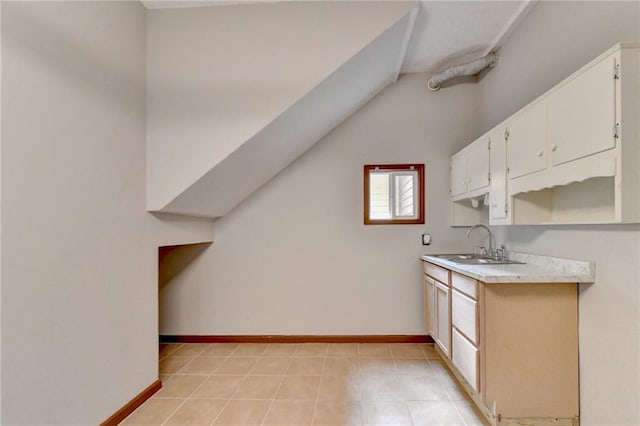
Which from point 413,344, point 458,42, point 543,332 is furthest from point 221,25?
point 413,344

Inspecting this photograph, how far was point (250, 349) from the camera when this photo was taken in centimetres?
338

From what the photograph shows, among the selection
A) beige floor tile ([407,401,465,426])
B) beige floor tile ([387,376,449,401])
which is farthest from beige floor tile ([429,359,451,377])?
beige floor tile ([407,401,465,426])

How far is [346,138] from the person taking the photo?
3568 millimetres

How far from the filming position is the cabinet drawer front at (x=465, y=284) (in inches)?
82.4

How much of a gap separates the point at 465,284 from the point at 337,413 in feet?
4.13

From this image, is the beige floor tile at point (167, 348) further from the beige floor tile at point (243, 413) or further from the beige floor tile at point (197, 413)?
the beige floor tile at point (243, 413)

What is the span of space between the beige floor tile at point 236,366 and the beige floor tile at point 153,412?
21.1 inches

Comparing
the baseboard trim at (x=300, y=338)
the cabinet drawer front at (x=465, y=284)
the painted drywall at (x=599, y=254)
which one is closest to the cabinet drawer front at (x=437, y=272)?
the cabinet drawer front at (x=465, y=284)

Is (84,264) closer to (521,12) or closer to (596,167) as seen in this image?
(596,167)

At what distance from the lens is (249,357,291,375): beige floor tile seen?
284 centimetres

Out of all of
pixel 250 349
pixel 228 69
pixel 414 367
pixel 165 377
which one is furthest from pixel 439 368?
pixel 228 69

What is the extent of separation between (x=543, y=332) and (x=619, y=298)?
1.47ft

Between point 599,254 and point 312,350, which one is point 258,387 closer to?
point 312,350

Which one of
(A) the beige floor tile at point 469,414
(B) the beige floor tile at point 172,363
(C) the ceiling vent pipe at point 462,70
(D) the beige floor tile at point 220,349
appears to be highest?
(C) the ceiling vent pipe at point 462,70
